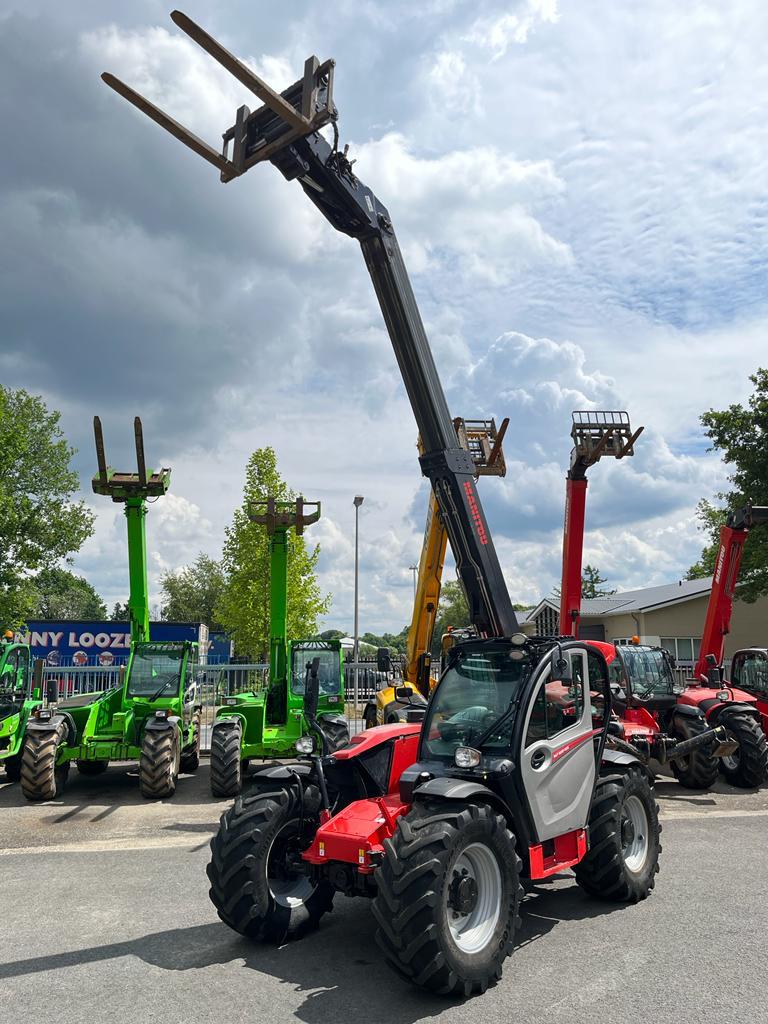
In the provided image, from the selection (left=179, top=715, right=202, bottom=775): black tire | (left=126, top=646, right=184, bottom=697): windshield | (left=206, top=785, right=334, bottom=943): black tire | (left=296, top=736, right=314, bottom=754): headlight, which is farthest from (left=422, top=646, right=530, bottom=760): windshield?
(left=179, top=715, right=202, bottom=775): black tire

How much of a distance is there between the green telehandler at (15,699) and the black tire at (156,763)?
233cm

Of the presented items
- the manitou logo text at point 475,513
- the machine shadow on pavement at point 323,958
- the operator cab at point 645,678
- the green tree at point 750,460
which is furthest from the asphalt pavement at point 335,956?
the green tree at point 750,460

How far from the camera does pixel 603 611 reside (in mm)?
38438

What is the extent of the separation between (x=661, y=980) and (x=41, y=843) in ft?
24.2

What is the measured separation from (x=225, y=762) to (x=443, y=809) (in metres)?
7.28

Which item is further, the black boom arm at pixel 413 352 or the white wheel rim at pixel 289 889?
the black boom arm at pixel 413 352

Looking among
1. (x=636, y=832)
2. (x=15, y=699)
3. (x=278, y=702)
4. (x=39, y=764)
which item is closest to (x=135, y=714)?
(x=39, y=764)

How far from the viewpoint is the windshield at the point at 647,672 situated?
13356mm

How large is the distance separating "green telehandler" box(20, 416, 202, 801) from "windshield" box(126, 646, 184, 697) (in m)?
0.02

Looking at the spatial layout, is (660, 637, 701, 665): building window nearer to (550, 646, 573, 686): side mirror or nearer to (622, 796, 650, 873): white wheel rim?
(622, 796, 650, 873): white wheel rim

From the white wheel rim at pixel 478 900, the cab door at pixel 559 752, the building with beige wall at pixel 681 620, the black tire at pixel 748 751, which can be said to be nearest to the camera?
the white wheel rim at pixel 478 900

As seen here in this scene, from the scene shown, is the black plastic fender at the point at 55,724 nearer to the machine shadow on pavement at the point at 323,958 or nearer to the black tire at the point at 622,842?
the machine shadow on pavement at the point at 323,958

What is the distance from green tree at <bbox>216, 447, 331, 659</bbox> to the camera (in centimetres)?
2745

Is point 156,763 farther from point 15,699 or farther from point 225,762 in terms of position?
point 15,699
